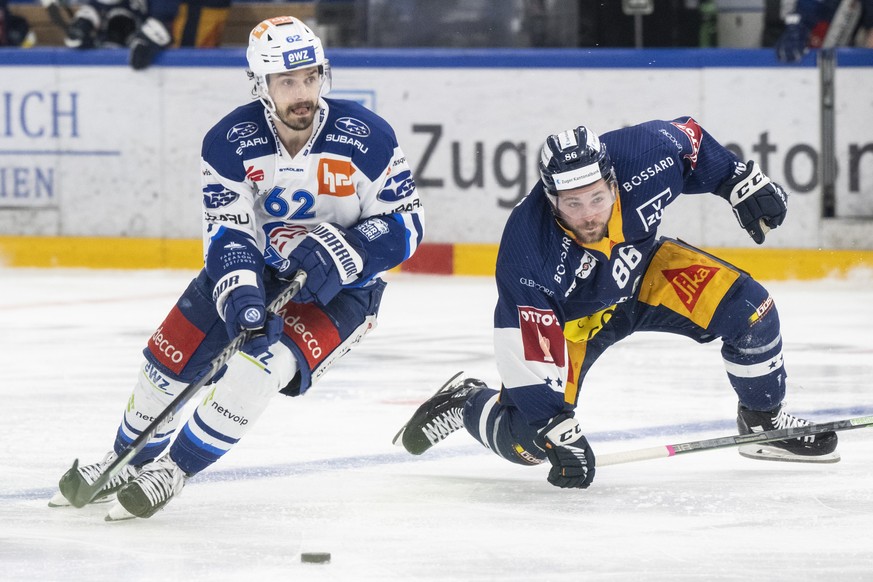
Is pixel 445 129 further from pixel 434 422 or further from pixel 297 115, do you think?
pixel 297 115

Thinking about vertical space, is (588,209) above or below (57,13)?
below

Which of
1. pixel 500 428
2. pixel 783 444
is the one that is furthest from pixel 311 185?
pixel 783 444

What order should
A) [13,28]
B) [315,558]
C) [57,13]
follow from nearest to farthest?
[315,558], [57,13], [13,28]

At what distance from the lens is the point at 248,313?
3.57 m

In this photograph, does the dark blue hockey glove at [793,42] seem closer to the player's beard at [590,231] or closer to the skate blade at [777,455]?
the skate blade at [777,455]

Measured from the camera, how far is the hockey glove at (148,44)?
27.7 feet

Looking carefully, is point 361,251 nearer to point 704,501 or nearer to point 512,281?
point 512,281

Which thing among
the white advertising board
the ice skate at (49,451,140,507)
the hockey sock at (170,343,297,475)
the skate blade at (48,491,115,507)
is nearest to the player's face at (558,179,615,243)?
the hockey sock at (170,343,297,475)

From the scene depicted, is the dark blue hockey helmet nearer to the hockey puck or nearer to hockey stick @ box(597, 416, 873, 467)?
hockey stick @ box(597, 416, 873, 467)

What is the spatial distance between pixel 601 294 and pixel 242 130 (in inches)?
37.5

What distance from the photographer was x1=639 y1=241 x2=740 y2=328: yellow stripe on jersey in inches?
162

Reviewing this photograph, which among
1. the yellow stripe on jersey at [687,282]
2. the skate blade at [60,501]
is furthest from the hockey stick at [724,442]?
the skate blade at [60,501]

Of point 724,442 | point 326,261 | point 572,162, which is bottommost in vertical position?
point 724,442

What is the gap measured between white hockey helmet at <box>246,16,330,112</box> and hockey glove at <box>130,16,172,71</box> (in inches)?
184
